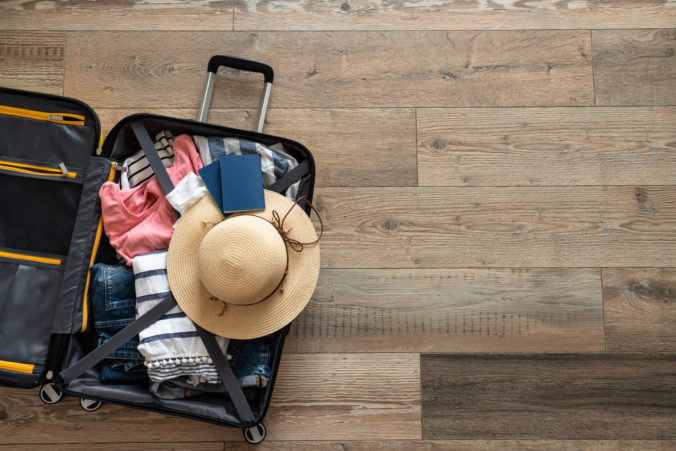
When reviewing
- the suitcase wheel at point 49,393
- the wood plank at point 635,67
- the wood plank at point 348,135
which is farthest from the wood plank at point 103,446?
the wood plank at point 635,67

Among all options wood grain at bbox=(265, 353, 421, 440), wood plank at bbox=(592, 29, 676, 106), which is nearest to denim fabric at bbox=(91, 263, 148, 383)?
wood grain at bbox=(265, 353, 421, 440)

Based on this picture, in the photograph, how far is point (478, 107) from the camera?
3.96 feet

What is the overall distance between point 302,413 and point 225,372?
0.85 feet

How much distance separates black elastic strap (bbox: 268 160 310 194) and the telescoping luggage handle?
0.50 feet

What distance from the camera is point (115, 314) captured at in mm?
1009

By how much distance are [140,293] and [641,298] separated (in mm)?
1108

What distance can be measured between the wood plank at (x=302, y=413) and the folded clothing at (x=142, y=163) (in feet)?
1.65

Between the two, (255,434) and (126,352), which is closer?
(126,352)

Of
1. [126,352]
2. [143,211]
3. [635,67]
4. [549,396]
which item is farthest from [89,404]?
[635,67]

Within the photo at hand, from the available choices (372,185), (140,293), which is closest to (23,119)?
(140,293)

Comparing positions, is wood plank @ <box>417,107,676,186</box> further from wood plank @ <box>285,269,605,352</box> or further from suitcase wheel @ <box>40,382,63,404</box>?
suitcase wheel @ <box>40,382,63,404</box>

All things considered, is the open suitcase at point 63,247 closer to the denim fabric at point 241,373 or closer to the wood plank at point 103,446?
the denim fabric at point 241,373

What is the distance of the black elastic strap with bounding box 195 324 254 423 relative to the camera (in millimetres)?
978

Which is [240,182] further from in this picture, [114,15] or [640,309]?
[640,309]
